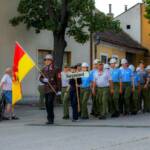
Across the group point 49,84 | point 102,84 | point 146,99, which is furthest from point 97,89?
point 146,99

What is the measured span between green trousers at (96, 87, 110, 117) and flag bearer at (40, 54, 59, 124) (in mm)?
2060

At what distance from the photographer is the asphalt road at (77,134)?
40.8 ft

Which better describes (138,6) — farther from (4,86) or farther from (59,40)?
(4,86)

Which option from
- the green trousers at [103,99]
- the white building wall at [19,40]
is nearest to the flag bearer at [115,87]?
the green trousers at [103,99]

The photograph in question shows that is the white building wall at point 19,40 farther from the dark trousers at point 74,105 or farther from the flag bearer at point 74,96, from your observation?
the dark trousers at point 74,105

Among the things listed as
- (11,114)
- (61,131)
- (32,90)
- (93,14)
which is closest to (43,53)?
(32,90)

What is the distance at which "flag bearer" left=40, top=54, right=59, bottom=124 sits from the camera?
16891 mm

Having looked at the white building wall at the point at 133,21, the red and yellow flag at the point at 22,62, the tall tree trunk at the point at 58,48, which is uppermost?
the white building wall at the point at 133,21

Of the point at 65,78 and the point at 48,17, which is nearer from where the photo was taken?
the point at 65,78

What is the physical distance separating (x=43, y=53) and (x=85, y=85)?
495 inches

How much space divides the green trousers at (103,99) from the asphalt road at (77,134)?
0.34 m

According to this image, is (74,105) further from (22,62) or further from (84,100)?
(22,62)

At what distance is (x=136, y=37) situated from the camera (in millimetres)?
47625

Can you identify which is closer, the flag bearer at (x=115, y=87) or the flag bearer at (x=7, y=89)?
the flag bearer at (x=7, y=89)
